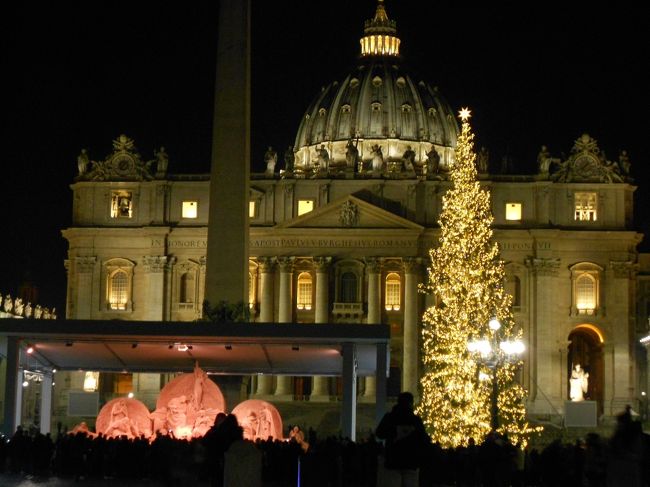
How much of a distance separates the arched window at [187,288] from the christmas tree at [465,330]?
130 feet

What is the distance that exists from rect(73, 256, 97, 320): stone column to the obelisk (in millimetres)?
54942

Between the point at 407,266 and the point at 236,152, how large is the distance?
2068 inches

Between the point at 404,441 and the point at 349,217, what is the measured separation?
7542cm

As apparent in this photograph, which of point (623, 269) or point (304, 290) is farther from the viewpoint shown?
point (304, 290)

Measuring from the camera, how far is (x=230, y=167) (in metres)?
43.6

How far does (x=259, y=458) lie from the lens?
2380cm

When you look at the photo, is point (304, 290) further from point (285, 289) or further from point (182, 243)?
point (182, 243)

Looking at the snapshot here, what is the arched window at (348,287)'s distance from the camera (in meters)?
97.2

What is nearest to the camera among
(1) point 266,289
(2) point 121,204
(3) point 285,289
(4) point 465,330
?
(4) point 465,330

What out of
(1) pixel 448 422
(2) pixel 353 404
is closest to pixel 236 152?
(2) pixel 353 404

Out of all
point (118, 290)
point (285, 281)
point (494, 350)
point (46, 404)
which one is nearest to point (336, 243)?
point (285, 281)

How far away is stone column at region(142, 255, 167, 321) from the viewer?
97.0 meters

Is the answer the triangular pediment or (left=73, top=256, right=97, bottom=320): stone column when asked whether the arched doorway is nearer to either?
the triangular pediment

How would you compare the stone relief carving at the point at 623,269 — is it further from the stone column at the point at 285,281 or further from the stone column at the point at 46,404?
the stone column at the point at 46,404
